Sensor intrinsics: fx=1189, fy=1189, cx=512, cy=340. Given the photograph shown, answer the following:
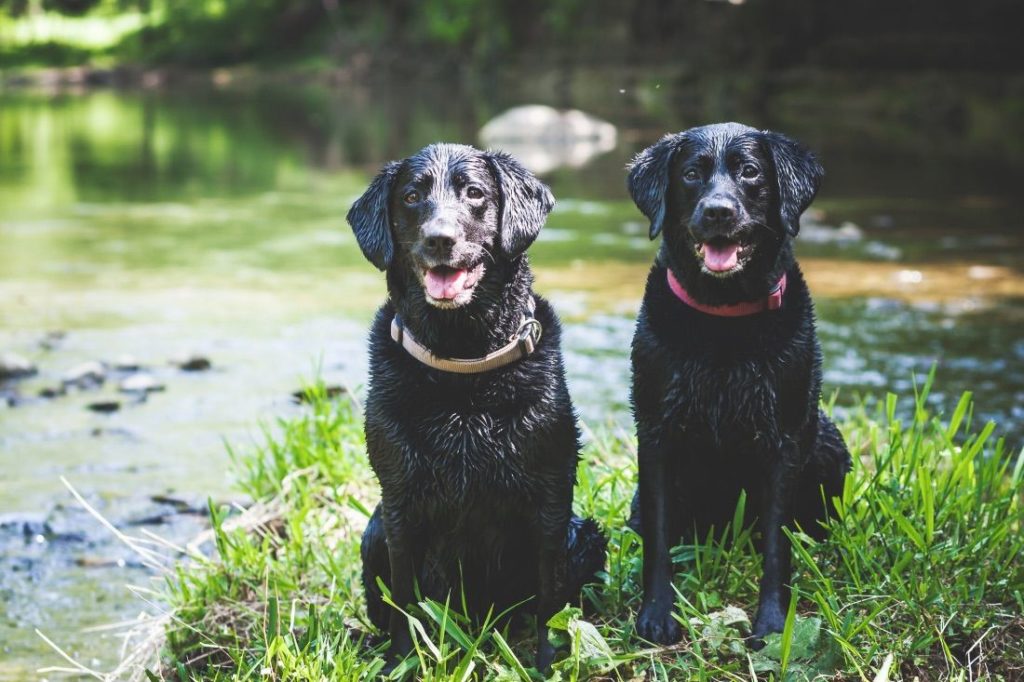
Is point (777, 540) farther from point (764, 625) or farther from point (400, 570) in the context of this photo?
point (400, 570)

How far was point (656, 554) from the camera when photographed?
12.3 feet

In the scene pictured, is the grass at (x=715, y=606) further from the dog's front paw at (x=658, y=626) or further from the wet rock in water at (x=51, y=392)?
the wet rock in water at (x=51, y=392)

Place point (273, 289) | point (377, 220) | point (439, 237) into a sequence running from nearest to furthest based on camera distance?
point (439, 237) → point (377, 220) → point (273, 289)

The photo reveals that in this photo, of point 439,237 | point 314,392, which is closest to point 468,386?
point 439,237

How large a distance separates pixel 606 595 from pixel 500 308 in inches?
44.0

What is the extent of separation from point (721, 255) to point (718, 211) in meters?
0.14

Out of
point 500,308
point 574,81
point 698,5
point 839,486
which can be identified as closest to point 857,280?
point 839,486

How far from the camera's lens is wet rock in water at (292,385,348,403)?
6254mm

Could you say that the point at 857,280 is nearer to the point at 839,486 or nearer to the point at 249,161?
the point at 839,486

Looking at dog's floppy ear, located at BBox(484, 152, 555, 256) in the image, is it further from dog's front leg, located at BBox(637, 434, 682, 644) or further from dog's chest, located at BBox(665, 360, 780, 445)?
dog's front leg, located at BBox(637, 434, 682, 644)

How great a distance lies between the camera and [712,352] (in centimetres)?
367

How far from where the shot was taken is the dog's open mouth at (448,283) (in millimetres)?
3422

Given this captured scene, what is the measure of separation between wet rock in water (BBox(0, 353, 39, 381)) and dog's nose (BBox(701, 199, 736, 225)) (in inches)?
248

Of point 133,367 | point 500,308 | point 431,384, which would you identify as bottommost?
point 133,367
